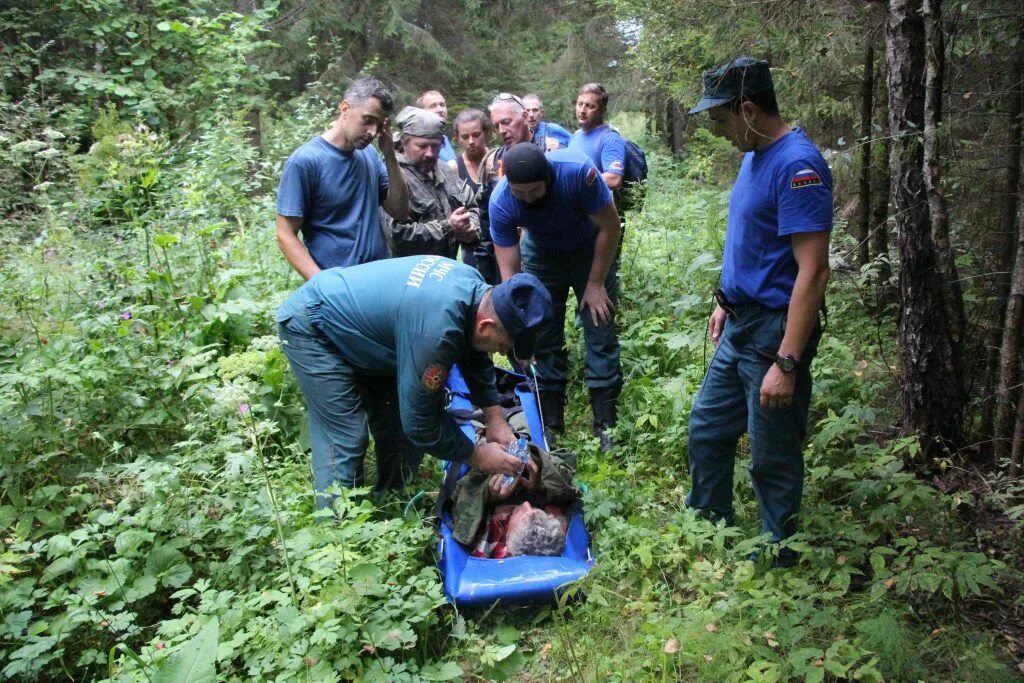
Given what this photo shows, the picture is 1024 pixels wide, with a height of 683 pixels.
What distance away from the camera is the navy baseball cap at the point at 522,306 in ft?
9.73

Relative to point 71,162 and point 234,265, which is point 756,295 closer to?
point 234,265

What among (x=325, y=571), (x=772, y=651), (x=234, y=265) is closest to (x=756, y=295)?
(x=772, y=651)

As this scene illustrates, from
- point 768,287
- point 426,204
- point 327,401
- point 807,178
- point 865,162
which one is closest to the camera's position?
point 807,178

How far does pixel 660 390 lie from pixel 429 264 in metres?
2.23

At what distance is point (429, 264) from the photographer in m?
3.34

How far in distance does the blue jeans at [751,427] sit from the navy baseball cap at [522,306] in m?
0.97

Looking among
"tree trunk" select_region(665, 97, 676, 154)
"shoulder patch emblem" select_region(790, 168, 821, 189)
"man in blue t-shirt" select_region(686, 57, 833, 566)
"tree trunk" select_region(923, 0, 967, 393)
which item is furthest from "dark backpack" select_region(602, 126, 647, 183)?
"tree trunk" select_region(665, 97, 676, 154)

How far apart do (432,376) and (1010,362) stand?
2979 mm

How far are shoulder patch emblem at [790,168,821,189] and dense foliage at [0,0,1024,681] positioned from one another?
1530 millimetres

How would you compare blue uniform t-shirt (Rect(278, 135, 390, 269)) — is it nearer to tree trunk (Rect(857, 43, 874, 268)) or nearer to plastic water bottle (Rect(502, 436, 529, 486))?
plastic water bottle (Rect(502, 436, 529, 486))

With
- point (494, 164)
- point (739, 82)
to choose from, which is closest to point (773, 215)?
point (739, 82)

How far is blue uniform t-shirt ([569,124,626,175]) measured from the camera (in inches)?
250

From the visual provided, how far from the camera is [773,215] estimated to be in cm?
305

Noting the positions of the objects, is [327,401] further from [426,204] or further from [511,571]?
[426,204]
